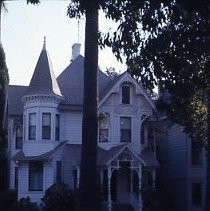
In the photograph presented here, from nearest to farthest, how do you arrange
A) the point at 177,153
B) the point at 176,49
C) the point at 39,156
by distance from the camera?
1. the point at 176,49
2. the point at 39,156
3. the point at 177,153

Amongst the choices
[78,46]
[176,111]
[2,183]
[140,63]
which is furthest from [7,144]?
[140,63]

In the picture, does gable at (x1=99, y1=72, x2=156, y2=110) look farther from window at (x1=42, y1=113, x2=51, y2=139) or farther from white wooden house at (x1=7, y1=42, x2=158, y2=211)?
window at (x1=42, y1=113, x2=51, y2=139)

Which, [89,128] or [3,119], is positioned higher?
[3,119]

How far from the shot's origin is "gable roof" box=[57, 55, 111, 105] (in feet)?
128

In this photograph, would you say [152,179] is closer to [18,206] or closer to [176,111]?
[18,206]

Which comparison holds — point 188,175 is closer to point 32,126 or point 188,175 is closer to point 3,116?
point 32,126

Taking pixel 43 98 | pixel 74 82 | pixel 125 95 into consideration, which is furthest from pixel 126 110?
pixel 43 98

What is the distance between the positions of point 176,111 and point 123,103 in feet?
64.6

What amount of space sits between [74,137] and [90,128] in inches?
797

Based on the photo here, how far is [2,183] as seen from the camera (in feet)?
145

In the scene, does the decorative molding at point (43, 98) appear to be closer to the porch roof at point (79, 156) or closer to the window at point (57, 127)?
the window at point (57, 127)

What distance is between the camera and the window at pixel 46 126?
3762cm

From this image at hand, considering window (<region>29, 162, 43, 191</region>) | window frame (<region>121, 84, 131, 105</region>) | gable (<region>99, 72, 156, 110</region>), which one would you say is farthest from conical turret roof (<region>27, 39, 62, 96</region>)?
window (<region>29, 162, 43, 191</region>)

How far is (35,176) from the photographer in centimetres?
3809
